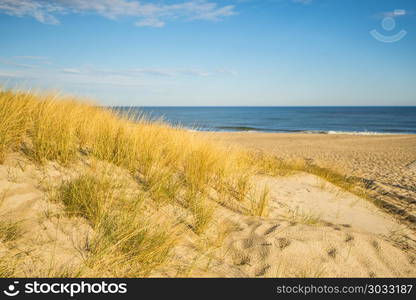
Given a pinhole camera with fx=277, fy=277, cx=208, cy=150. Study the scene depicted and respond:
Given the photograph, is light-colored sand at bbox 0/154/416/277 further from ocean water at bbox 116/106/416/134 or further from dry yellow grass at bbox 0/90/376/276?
ocean water at bbox 116/106/416/134

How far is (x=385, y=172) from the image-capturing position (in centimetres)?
929

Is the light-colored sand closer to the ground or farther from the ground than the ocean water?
closer to the ground

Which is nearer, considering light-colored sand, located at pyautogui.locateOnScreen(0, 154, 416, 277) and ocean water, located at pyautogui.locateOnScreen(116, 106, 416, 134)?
light-colored sand, located at pyautogui.locateOnScreen(0, 154, 416, 277)

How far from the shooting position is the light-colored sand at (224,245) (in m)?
2.22

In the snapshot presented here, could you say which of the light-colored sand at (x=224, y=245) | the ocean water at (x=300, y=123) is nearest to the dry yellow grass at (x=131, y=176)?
the light-colored sand at (x=224, y=245)

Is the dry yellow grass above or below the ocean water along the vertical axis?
below

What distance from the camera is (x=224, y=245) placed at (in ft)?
9.37

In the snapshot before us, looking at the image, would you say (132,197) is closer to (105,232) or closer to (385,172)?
(105,232)

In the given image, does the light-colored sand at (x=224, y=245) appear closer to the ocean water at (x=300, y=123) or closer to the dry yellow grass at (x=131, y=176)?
the dry yellow grass at (x=131, y=176)

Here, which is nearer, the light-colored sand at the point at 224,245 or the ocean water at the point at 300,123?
the light-colored sand at the point at 224,245

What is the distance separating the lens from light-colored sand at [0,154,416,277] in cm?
222

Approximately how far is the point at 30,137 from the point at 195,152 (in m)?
2.39

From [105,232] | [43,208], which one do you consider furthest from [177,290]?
[43,208]

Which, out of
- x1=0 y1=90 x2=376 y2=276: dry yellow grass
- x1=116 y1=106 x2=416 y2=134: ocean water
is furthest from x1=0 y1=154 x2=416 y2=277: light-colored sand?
x1=116 y1=106 x2=416 y2=134: ocean water
